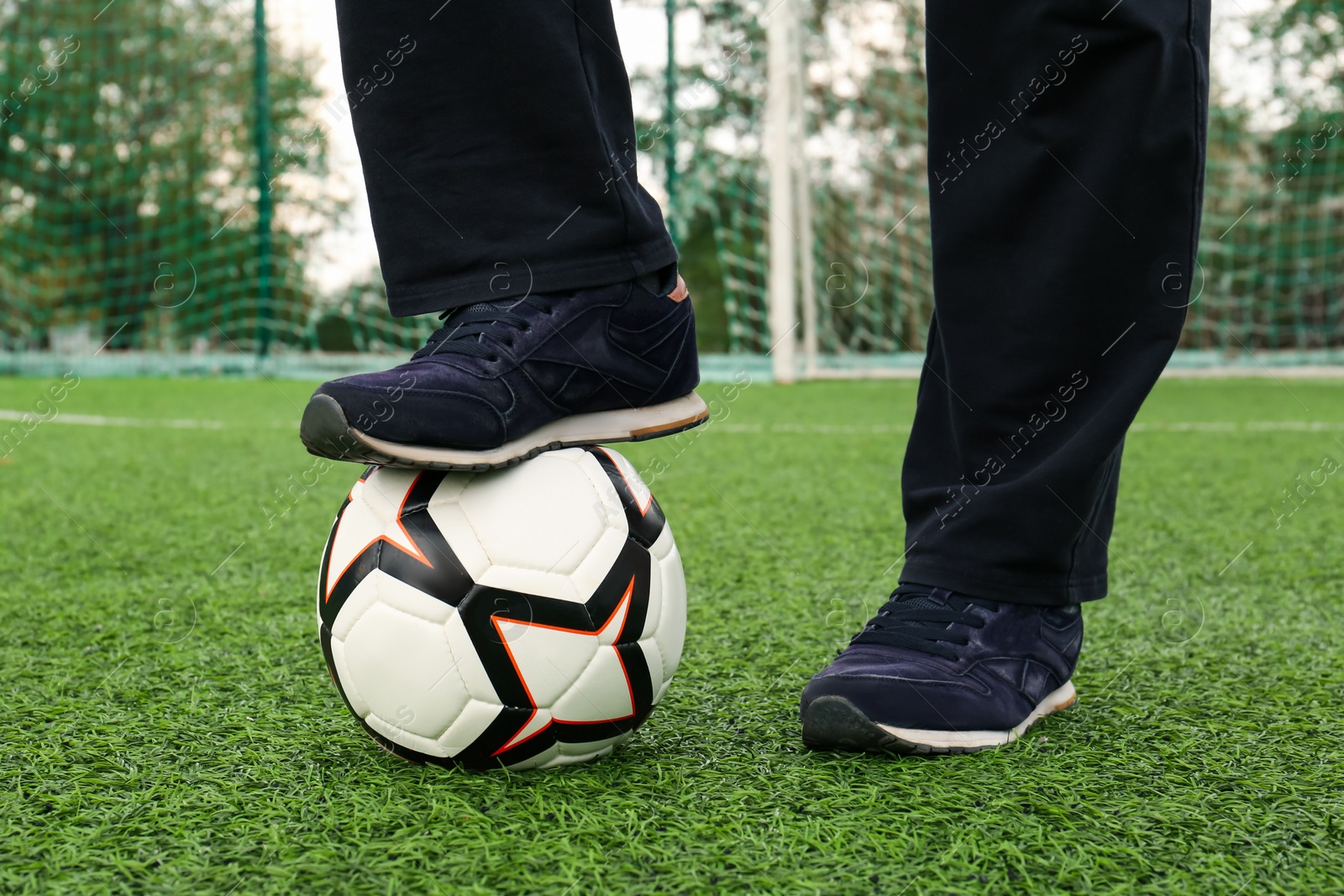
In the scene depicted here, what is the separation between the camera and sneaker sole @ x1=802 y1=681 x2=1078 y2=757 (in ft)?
3.56

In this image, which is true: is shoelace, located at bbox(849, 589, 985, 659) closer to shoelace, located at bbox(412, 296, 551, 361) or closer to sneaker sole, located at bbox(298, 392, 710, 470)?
sneaker sole, located at bbox(298, 392, 710, 470)

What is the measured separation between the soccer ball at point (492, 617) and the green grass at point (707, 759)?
0.05 meters

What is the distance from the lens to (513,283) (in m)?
1.18

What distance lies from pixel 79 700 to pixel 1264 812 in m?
1.21

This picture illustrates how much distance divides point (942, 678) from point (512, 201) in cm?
66

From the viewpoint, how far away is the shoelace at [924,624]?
1.20 metres

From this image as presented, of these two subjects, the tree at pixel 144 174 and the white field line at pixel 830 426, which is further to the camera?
the tree at pixel 144 174

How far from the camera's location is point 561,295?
1.21 meters

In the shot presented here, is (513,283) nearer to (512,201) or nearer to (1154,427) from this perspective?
(512,201)

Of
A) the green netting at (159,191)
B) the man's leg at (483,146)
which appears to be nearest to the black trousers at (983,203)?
the man's leg at (483,146)

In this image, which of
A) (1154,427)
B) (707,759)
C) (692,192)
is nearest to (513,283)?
(707,759)

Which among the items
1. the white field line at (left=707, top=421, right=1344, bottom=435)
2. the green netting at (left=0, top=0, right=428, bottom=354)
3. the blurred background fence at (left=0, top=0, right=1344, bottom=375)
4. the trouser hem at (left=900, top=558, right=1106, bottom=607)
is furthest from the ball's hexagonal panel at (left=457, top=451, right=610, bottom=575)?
the green netting at (left=0, top=0, right=428, bottom=354)

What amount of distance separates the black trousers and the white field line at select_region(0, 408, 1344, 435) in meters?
3.30

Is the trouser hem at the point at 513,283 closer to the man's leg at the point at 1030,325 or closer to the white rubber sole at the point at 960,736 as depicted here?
the man's leg at the point at 1030,325
